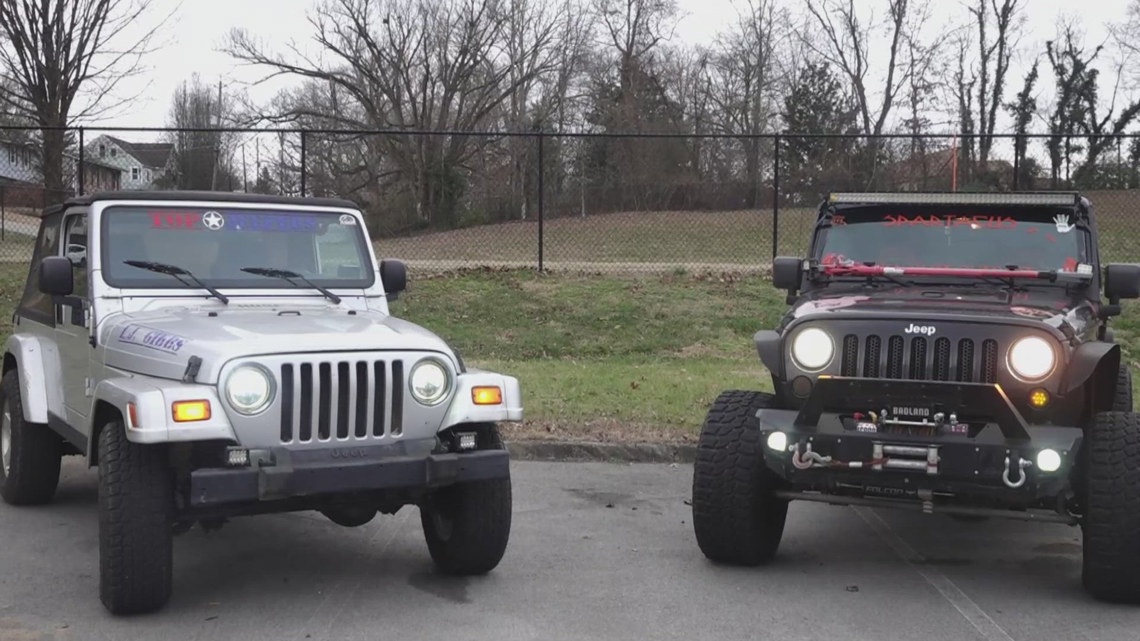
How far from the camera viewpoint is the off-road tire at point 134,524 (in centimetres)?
429

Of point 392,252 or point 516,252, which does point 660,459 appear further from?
point 392,252

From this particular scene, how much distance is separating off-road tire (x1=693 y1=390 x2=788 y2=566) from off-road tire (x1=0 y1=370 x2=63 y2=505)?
150 inches

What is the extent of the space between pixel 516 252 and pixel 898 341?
11408 mm

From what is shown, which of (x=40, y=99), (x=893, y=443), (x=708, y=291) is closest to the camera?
(x=893, y=443)

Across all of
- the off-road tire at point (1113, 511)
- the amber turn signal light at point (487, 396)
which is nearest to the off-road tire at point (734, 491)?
the amber turn signal light at point (487, 396)

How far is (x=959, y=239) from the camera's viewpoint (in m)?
6.32

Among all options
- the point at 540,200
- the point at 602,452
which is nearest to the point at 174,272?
the point at 602,452

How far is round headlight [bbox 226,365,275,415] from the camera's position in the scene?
172 inches

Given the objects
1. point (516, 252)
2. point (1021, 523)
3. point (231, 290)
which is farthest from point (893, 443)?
point (516, 252)

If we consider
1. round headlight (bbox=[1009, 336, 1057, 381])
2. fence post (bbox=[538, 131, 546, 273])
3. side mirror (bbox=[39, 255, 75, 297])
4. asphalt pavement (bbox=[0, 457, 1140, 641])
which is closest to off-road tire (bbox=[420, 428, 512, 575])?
asphalt pavement (bbox=[0, 457, 1140, 641])

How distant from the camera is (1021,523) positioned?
6535 millimetres

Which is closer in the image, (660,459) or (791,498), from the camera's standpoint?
(791,498)

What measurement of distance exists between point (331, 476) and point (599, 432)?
4.21 m

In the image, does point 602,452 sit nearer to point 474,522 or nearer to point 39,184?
point 474,522
